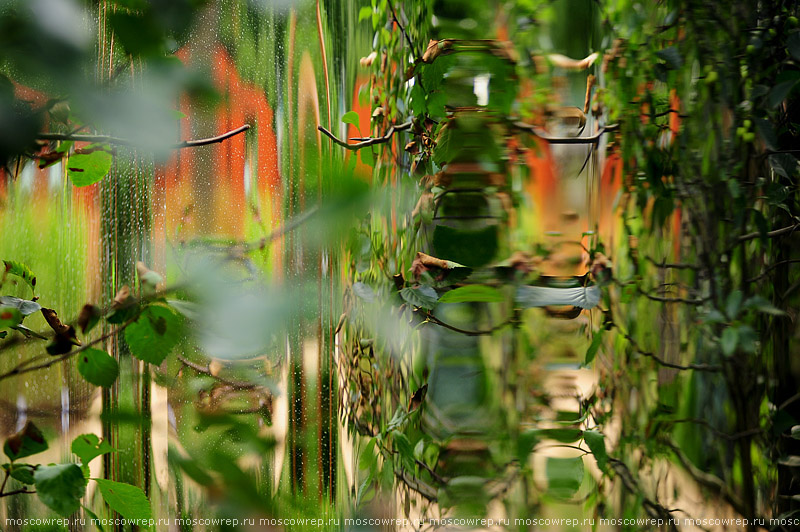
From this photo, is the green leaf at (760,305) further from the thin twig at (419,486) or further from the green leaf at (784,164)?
the thin twig at (419,486)

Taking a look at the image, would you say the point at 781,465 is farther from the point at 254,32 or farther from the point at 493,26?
the point at 254,32

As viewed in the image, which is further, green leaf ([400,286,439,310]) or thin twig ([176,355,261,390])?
thin twig ([176,355,261,390])

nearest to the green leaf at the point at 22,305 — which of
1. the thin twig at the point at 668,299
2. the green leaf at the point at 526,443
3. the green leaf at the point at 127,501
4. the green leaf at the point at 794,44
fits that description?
the green leaf at the point at 127,501

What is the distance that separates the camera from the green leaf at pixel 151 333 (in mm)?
467

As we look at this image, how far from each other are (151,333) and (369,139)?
40cm

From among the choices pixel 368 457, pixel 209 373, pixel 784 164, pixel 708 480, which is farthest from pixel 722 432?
pixel 209 373

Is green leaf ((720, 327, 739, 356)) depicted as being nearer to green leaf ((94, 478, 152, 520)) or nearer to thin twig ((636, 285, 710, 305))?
thin twig ((636, 285, 710, 305))

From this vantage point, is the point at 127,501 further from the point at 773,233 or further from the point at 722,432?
the point at 773,233

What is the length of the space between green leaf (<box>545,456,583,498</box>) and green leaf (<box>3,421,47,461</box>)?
528mm

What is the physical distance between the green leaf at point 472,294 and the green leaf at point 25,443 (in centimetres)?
38

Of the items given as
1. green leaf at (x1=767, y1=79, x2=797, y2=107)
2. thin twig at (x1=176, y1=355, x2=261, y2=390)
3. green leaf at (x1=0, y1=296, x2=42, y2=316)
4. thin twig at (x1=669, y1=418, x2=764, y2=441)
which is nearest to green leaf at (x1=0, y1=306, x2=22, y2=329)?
green leaf at (x1=0, y1=296, x2=42, y2=316)

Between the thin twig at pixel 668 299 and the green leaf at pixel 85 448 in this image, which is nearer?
the green leaf at pixel 85 448

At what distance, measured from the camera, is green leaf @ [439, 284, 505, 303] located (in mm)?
625

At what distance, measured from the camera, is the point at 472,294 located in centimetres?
63
